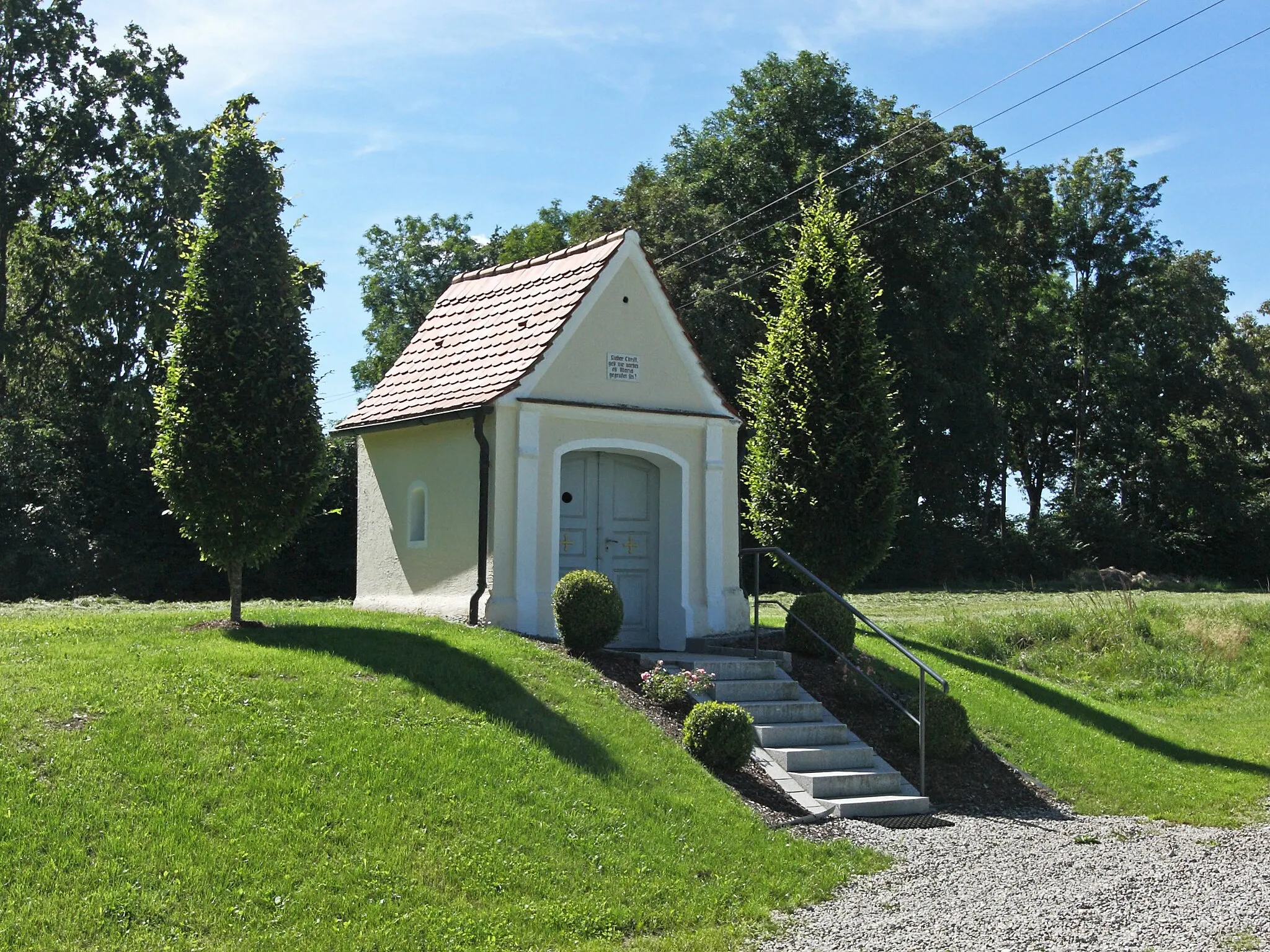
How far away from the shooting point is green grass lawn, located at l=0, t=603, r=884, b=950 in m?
6.97

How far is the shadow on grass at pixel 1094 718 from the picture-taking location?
14.8 meters

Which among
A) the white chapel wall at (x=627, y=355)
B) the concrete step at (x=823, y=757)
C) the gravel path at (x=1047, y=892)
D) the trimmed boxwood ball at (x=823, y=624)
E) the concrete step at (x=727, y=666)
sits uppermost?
the white chapel wall at (x=627, y=355)

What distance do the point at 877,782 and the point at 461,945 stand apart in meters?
6.03

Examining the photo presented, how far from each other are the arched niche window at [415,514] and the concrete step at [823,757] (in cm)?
597

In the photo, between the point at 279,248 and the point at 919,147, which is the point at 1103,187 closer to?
the point at 919,147

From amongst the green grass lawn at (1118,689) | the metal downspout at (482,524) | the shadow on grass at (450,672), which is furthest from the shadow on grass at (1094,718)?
the shadow on grass at (450,672)

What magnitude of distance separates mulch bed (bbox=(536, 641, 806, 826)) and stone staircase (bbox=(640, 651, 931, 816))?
0.16 metres

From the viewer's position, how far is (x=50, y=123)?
100 feet

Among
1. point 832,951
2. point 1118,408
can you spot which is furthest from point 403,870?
point 1118,408

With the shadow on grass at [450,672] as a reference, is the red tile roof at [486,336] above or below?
above

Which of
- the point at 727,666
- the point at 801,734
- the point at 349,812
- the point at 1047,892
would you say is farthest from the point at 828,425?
the point at 349,812

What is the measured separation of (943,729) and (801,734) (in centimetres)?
159

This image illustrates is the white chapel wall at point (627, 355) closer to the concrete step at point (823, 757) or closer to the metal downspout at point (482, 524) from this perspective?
the metal downspout at point (482, 524)

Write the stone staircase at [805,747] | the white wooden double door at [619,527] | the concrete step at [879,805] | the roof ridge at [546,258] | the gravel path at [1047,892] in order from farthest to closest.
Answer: the roof ridge at [546,258]
the white wooden double door at [619,527]
the stone staircase at [805,747]
the concrete step at [879,805]
the gravel path at [1047,892]
